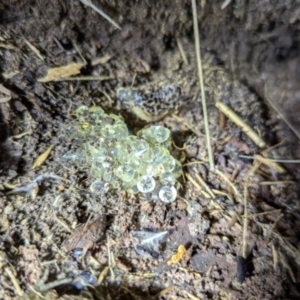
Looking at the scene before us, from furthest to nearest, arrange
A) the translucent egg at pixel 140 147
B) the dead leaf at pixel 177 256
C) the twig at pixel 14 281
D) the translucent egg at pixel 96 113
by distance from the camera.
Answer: the translucent egg at pixel 96 113
the translucent egg at pixel 140 147
the dead leaf at pixel 177 256
the twig at pixel 14 281

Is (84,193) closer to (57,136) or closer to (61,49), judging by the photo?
(57,136)

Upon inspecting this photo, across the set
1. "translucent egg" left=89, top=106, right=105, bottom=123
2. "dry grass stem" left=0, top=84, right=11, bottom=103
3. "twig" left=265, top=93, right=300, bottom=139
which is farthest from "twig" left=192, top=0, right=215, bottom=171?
"dry grass stem" left=0, top=84, right=11, bottom=103

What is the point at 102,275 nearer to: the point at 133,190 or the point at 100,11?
the point at 133,190

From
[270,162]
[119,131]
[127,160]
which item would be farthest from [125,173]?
[270,162]

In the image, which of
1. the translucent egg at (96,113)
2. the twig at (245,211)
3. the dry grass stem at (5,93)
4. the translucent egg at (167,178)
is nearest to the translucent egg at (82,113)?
the translucent egg at (96,113)

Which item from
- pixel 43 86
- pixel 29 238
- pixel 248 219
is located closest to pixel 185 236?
pixel 248 219

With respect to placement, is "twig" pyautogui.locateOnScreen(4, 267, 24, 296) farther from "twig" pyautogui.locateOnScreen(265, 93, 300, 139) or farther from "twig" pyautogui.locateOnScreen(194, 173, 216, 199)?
"twig" pyautogui.locateOnScreen(265, 93, 300, 139)

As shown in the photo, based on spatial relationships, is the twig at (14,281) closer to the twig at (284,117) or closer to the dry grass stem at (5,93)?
the dry grass stem at (5,93)
